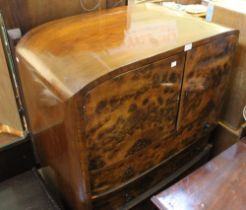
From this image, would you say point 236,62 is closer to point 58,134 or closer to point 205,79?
point 205,79

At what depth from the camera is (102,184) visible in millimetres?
1021

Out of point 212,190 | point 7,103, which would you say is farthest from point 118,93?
point 7,103

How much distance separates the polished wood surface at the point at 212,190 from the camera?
93 cm

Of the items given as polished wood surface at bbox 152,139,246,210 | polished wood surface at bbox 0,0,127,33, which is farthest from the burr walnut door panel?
polished wood surface at bbox 0,0,127,33

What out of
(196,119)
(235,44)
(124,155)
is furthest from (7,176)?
(235,44)

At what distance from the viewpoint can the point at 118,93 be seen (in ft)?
2.81

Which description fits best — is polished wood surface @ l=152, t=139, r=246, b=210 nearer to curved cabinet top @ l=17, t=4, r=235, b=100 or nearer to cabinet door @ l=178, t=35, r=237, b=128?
cabinet door @ l=178, t=35, r=237, b=128

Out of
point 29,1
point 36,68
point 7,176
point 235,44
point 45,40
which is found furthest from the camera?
point 7,176

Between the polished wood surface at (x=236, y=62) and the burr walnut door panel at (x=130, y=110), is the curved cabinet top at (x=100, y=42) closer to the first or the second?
the burr walnut door panel at (x=130, y=110)

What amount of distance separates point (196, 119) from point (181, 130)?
111 millimetres

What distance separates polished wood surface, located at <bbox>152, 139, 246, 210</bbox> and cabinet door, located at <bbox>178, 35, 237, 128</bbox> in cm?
26

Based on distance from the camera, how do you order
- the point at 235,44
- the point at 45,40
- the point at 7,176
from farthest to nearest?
the point at 7,176
the point at 235,44
the point at 45,40

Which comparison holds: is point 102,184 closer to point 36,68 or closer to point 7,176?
point 36,68

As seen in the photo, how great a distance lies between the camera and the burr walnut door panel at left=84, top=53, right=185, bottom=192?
32.7 inches
